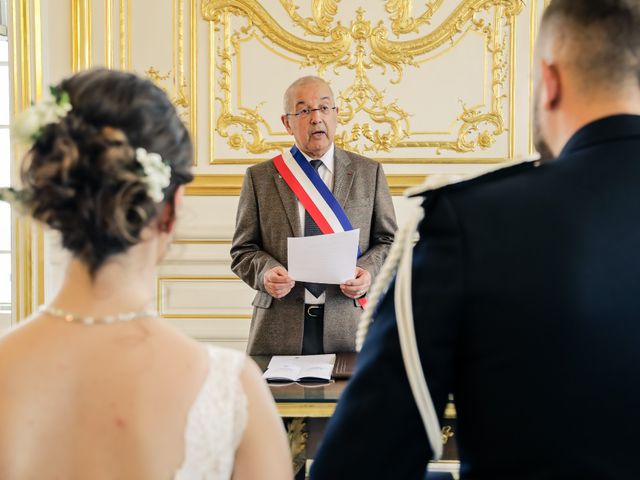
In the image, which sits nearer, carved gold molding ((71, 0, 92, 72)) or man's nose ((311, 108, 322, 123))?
man's nose ((311, 108, 322, 123))

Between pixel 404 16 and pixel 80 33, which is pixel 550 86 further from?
pixel 80 33

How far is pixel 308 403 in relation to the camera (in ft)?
7.73

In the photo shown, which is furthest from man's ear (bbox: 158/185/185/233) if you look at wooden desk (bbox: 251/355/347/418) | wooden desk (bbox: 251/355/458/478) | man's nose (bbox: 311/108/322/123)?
man's nose (bbox: 311/108/322/123)

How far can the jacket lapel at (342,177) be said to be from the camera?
351cm

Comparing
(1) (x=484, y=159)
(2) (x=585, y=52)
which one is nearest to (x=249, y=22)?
(1) (x=484, y=159)

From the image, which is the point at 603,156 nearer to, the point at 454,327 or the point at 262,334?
the point at 454,327

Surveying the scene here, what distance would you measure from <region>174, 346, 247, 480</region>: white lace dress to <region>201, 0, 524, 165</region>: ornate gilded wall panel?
146 inches

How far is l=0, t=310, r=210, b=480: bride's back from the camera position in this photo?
112cm

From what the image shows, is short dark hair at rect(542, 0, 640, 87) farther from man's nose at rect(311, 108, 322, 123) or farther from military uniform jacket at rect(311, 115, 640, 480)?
man's nose at rect(311, 108, 322, 123)

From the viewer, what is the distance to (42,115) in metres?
1.17

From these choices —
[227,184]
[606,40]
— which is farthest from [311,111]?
[606,40]

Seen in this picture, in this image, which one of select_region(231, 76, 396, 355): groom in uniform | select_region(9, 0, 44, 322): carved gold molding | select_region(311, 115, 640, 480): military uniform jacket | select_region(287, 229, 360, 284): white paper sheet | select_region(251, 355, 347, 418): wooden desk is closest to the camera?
select_region(311, 115, 640, 480): military uniform jacket

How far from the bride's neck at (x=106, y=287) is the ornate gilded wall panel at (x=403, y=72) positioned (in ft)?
12.1

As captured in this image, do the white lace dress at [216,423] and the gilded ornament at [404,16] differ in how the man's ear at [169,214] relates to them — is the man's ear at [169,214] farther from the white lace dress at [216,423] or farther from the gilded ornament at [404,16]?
the gilded ornament at [404,16]
